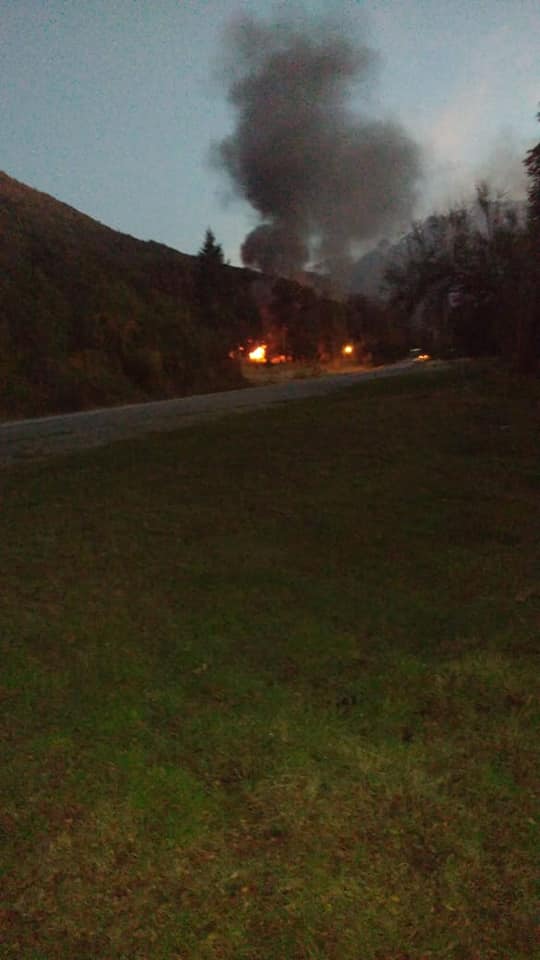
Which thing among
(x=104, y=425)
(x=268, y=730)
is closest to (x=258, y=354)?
(x=104, y=425)

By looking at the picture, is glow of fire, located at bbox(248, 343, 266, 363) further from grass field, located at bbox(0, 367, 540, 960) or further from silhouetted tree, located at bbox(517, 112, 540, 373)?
grass field, located at bbox(0, 367, 540, 960)

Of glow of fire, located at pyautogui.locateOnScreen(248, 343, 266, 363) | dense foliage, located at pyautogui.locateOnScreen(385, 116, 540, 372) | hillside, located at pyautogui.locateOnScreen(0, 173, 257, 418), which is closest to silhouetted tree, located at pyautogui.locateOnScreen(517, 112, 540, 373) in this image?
dense foliage, located at pyautogui.locateOnScreen(385, 116, 540, 372)

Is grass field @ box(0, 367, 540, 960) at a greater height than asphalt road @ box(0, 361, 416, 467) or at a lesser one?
lesser

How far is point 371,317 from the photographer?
A: 65812 mm

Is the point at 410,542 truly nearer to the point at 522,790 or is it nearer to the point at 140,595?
the point at 140,595

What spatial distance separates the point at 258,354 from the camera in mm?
54375

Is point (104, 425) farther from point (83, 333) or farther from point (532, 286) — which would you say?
point (83, 333)

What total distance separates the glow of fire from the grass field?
44.1 metres

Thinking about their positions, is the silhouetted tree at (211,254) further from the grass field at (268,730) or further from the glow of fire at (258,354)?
the grass field at (268,730)

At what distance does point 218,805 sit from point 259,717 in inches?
29.2

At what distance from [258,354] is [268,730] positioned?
50652 millimetres

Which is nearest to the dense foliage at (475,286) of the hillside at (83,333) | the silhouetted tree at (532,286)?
the silhouetted tree at (532,286)

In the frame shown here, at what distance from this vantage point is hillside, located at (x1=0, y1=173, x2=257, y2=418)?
85.4 ft

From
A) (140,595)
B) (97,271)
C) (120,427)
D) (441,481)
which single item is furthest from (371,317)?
(140,595)
